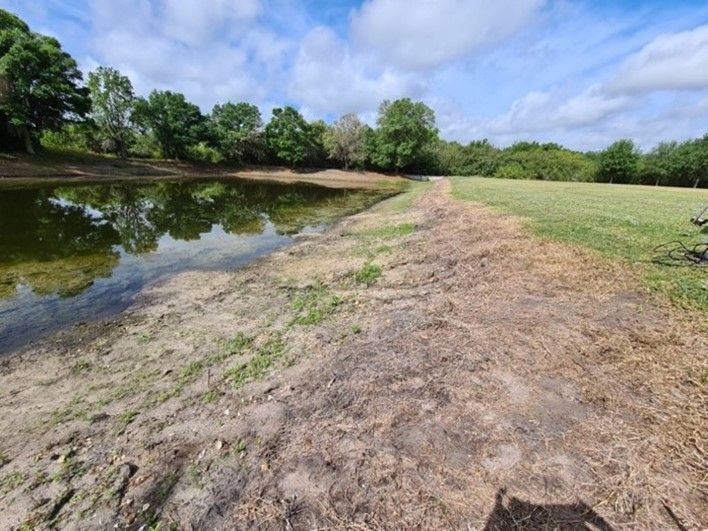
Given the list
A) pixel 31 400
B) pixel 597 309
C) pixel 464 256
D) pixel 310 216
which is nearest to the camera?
pixel 31 400

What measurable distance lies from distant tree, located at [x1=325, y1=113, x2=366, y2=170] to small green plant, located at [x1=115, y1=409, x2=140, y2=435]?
2062 inches

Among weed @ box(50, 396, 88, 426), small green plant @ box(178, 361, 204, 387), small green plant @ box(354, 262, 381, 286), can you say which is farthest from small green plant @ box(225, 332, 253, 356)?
small green plant @ box(354, 262, 381, 286)

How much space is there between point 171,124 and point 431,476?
54047 mm

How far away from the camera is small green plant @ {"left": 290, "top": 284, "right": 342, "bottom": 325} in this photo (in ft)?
19.3

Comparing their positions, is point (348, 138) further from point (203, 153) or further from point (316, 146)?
point (203, 153)

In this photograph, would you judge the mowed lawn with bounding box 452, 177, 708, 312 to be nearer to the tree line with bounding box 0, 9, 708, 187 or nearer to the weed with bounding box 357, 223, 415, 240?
the weed with bounding box 357, 223, 415, 240

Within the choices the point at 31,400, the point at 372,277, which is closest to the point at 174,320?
the point at 31,400

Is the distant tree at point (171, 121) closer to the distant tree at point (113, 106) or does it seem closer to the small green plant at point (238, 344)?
the distant tree at point (113, 106)

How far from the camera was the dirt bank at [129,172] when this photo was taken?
28.7 m

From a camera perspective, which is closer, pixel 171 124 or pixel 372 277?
pixel 372 277

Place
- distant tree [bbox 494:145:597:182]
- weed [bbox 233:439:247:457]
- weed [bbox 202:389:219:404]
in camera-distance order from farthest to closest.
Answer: distant tree [bbox 494:145:597:182] < weed [bbox 202:389:219:404] < weed [bbox 233:439:247:457]

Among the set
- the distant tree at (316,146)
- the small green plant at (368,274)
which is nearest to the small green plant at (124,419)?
the small green plant at (368,274)

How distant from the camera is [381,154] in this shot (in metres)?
52.1

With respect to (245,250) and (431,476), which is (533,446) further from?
(245,250)
